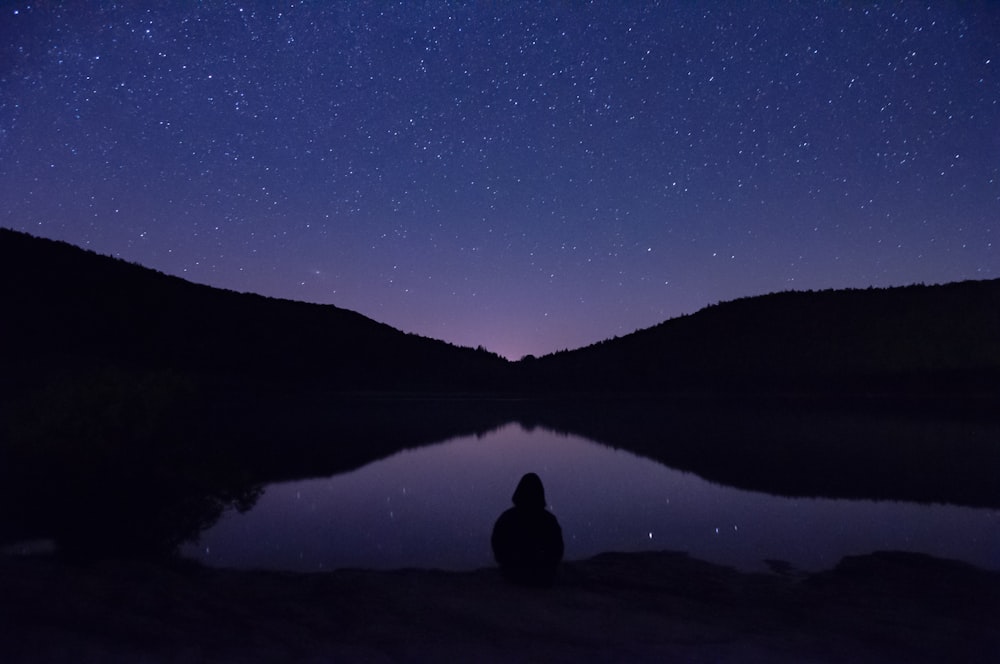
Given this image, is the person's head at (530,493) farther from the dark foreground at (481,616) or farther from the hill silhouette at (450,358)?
the hill silhouette at (450,358)

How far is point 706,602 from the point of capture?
8.78 metres

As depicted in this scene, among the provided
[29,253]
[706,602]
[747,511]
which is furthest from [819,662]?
[29,253]

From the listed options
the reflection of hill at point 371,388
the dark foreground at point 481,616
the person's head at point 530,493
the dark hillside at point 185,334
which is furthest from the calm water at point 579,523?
the dark hillside at point 185,334

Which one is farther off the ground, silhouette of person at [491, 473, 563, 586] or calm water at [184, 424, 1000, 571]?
silhouette of person at [491, 473, 563, 586]

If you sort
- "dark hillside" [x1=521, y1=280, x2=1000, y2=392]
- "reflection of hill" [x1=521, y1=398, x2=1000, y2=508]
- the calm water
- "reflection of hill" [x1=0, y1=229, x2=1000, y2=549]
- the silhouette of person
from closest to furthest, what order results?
1. the silhouette of person
2. the calm water
3. "reflection of hill" [x1=0, y1=229, x2=1000, y2=549]
4. "reflection of hill" [x1=521, y1=398, x2=1000, y2=508]
5. "dark hillside" [x1=521, y1=280, x2=1000, y2=392]

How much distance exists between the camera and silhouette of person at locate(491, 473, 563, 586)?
899 centimetres

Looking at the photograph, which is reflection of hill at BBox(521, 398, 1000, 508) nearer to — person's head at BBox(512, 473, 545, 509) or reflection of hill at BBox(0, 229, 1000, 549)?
reflection of hill at BBox(0, 229, 1000, 549)

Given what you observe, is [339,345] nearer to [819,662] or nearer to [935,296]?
[935,296]

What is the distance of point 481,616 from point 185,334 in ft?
254

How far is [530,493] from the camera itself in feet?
29.6

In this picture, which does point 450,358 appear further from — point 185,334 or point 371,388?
point 185,334

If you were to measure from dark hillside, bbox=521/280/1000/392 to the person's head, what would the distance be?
70.0 metres

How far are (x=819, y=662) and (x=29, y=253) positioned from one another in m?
80.7

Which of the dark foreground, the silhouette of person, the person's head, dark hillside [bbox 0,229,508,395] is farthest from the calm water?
dark hillside [bbox 0,229,508,395]
